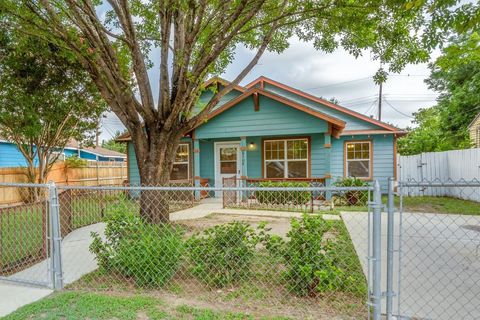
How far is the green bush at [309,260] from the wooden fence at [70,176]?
12.5 metres

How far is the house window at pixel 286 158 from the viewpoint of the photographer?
11.9 metres

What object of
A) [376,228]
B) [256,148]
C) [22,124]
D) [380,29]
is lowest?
[376,228]

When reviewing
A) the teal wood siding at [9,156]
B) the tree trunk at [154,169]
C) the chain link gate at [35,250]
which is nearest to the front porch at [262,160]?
the tree trunk at [154,169]

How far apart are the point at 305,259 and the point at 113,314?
2.18 metres

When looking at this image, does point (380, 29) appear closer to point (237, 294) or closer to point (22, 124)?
point (237, 294)

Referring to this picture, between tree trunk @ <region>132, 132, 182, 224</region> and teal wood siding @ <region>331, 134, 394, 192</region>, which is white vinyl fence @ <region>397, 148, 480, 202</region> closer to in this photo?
teal wood siding @ <region>331, 134, 394, 192</region>

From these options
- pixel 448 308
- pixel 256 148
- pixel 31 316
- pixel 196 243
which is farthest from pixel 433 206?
pixel 31 316

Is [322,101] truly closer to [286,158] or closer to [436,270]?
[286,158]

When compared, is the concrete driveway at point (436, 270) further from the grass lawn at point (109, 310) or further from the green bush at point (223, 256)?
the grass lawn at point (109, 310)

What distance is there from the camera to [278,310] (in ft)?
10.5

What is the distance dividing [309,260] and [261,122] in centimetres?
824

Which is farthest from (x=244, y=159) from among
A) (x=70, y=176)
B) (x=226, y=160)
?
(x=70, y=176)

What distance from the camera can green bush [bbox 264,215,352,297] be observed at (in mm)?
3398

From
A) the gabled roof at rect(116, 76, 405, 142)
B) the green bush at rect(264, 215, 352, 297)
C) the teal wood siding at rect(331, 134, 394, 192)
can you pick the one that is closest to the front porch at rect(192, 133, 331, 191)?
the gabled roof at rect(116, 76, 405, 142)
